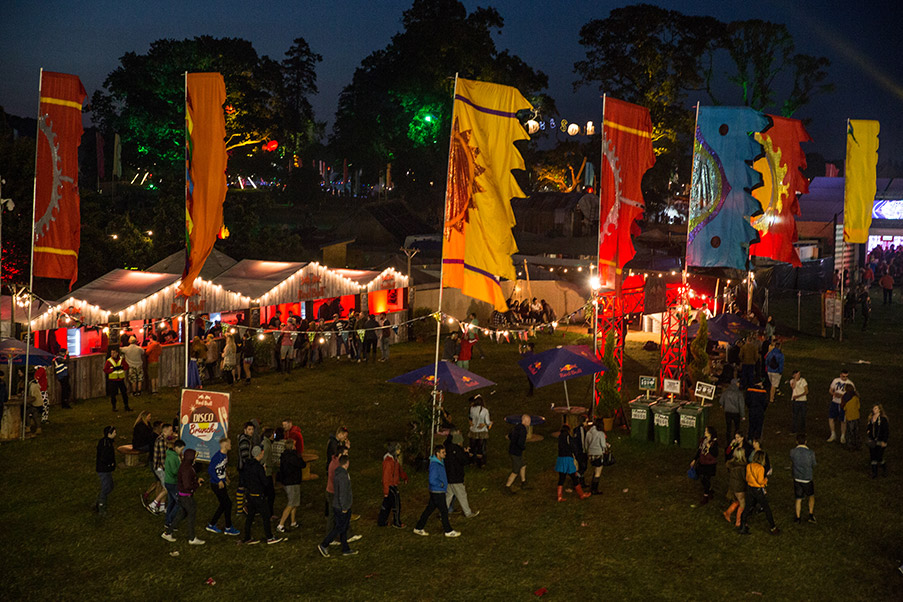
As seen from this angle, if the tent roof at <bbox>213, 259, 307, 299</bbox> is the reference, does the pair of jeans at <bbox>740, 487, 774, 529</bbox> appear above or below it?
below

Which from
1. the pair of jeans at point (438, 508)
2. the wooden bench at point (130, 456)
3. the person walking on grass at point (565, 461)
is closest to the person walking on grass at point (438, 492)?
the pair of jeans at point (438, 508)

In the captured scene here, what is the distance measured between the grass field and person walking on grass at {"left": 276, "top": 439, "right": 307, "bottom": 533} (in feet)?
1.26

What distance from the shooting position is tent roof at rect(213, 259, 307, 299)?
2342cm

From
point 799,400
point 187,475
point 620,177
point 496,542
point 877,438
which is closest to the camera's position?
point 187,475

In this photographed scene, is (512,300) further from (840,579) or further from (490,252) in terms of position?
(840,579)

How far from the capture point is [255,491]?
428 inches

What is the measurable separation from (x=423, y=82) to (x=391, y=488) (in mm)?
47486

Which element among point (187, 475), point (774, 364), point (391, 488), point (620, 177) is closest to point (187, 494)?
point (187, 475)

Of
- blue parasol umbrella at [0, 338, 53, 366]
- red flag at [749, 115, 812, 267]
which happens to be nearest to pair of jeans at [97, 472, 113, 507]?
blue parasol umbrella at [0, 338, 53, 366]

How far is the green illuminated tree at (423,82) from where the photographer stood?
2111 inches

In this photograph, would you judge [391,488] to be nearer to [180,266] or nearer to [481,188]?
[481,188]

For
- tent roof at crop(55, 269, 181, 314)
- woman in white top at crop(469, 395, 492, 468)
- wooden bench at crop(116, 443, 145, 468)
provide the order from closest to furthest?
wooden bench at crop(116, 443, 145, 468) → woman in white top at crop(469, 395, 492, 468) → tent roof at crop(55, 269, 181, 314)

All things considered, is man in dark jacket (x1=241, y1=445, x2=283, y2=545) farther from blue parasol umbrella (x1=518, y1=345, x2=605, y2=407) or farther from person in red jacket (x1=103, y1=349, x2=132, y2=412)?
person in red jacket (x1=103, y1=349, x2=132, y2=412)

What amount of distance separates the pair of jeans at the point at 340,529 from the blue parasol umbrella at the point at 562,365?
18.5ft
